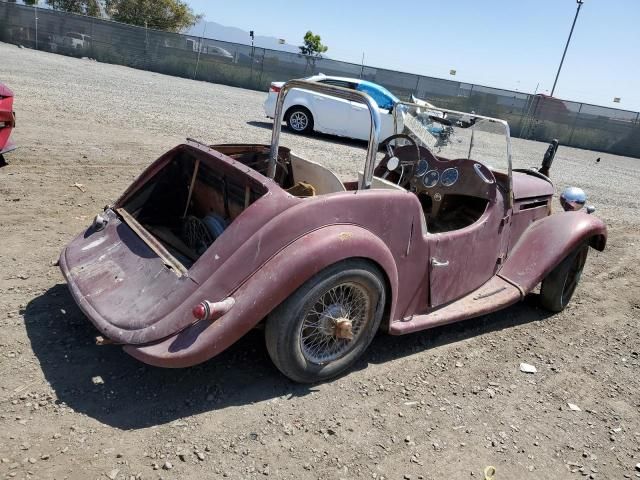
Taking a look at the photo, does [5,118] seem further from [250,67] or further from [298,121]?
[250,67]

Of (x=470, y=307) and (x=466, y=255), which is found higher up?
(x=466, y=255)

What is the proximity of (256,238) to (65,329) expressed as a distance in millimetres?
1485

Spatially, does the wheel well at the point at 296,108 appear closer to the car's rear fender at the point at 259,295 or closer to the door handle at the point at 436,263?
the door handle at the point at 436,263

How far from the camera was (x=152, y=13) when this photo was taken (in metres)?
36.2

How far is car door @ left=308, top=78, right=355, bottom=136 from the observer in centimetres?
1203

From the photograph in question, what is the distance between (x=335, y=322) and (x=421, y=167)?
6.59ft

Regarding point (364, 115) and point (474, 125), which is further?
point (364, 115)

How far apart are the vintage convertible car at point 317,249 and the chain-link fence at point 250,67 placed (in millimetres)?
21090

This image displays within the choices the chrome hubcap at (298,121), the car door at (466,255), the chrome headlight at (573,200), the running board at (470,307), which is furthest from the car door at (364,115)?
the running board at (470,307)

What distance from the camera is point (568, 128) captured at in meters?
24.0

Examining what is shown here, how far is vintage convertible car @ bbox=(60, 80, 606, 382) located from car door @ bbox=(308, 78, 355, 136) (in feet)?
25.5

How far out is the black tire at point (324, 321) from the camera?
8.86 ft

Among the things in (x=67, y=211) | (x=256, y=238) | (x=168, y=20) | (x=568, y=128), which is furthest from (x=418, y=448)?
(x=168, y=20)

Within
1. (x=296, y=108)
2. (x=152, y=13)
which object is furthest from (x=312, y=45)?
(x=296, y=108)
